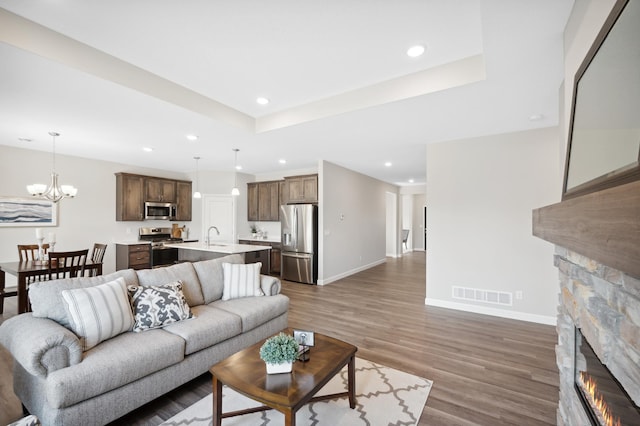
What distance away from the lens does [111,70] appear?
251 centimetres

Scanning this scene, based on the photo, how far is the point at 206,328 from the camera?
2.34 metres

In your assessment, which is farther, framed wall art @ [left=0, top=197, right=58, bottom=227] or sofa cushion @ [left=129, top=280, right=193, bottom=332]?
framed wall art @ [left=0, top=197, right=58, bottom=227]

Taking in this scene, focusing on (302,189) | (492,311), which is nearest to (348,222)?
(302,189)

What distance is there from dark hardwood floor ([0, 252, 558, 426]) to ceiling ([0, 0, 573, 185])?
257cm

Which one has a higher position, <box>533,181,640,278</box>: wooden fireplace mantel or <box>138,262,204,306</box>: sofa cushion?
<box>533,181,640,278</box>: wooden fireplace mantel

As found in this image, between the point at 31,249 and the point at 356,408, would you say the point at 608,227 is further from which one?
the point at 31,249

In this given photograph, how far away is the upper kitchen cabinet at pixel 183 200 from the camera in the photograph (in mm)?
7198

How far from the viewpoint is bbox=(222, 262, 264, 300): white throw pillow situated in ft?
10.3

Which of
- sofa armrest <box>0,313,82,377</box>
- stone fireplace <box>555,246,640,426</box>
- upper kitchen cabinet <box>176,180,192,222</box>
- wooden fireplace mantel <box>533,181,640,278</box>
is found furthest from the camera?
upper kitchen cabinet <box>176,180,192,222</box>

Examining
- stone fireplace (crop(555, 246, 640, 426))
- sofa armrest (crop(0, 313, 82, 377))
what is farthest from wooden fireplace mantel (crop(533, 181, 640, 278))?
sofa armrest (crop(0, 313, 82, 377))

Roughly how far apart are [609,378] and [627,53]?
47.4 inches

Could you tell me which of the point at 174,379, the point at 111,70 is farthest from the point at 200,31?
the point at 174,379

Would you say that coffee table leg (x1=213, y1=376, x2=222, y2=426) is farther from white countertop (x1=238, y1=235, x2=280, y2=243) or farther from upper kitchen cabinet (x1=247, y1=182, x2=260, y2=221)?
upper kitchen cabinet (x1=247, y1=182, x2=260, y2=221)

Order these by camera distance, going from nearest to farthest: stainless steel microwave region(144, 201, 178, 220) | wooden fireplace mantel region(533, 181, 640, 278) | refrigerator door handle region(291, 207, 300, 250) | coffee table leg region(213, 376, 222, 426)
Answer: wooden fireplace mantel region(533, 181, 640, 278)
coffee table leg region(213, 376, 222, 426)
refrigerator door handle region(291, 207, 300, 250)
stainless steel microwave region(144, 201, 178, 220)
